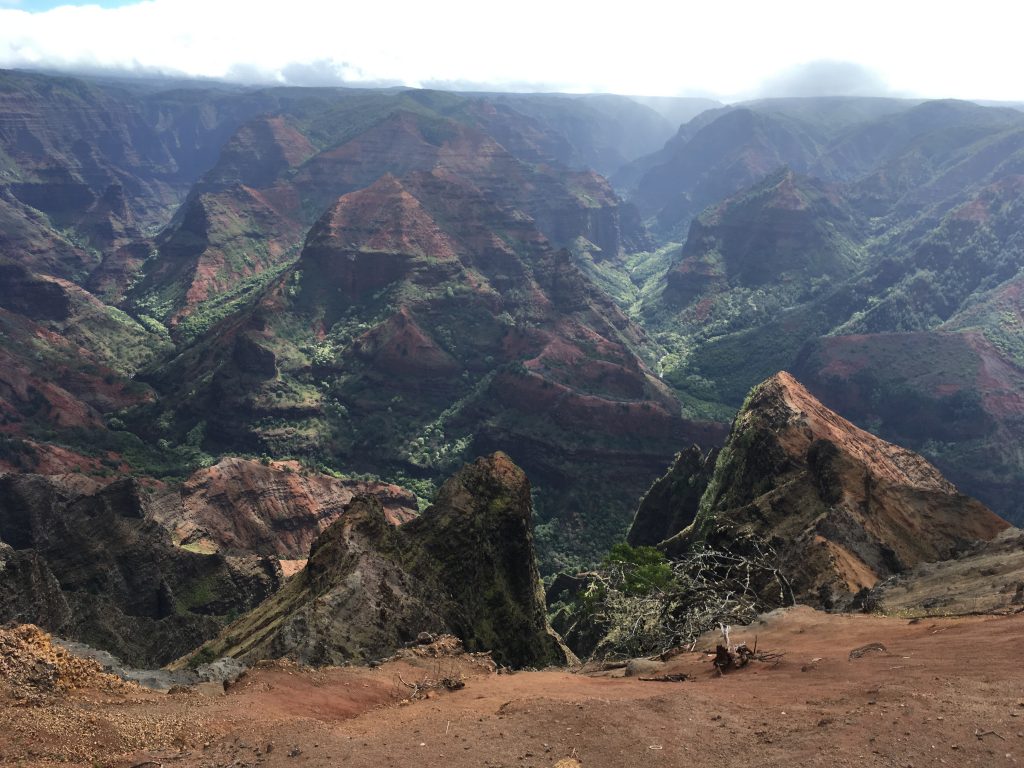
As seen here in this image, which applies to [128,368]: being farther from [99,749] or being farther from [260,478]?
[99,749]

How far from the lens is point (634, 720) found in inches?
701

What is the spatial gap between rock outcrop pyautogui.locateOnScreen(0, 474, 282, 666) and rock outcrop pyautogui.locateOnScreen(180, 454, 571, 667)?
1345cm

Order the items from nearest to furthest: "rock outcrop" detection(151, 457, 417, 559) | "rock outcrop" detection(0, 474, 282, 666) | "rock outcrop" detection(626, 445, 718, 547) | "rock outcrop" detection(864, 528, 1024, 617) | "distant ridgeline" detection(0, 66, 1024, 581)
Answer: "rock outcrop" detection(864, 528, 1024, 617) → "rock outcrop" detection(0, 474, 282, 666) → "rock outcrop" detection(626, 445, 718, 547) → "rock outcrop" detection(151, 457, 417, 559) → "distant ridgeline" detection(0, 66, 1024, 581)

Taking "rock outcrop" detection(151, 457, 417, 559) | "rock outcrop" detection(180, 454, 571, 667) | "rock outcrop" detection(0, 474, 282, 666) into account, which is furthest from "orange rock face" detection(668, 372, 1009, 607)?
"rock outcrop" detection(0, 474, 282, 666)

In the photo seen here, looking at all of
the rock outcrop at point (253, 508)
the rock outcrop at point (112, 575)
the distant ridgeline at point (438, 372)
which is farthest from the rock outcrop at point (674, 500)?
the rock outcrop at point (112, 575)

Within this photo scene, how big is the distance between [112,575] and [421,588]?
118ft

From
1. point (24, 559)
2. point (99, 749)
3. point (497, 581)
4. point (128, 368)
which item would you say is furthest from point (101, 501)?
point (128, 368)

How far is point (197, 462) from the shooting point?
107 meters

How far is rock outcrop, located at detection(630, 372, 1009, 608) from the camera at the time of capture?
36.8 metres

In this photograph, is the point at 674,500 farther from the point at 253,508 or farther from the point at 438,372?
the point at 438,372

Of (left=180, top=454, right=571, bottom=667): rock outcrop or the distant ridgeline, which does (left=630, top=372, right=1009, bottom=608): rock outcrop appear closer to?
(left=180, top=454, right=571, bottom=667): rock outcrop

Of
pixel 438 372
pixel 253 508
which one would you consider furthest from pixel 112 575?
pixel 438 372

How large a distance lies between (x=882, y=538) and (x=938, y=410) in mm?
105060

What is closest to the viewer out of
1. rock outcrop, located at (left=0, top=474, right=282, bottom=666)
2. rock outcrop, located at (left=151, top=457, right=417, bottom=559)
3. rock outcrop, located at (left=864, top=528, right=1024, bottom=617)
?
rock outcrop, located at (left=864, top=528, right=1024, bottom=617)
